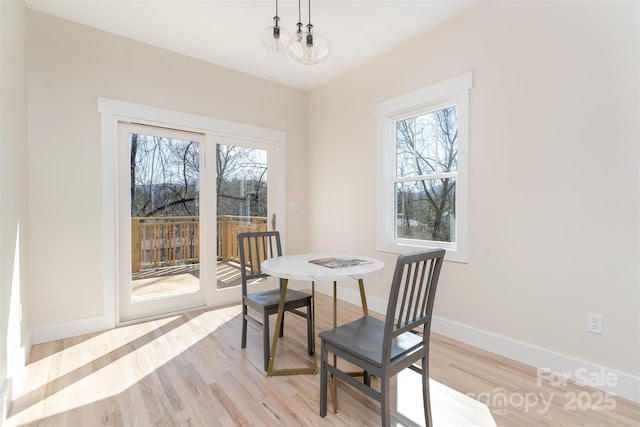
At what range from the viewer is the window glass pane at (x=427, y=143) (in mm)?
2807

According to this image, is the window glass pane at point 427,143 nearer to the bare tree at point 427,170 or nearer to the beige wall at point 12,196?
the bare tree at point 427,170

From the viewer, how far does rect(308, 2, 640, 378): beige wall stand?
1.85m

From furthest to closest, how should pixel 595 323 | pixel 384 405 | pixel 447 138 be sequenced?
pixel 447 138
pixel 595 323
pixel 384 405

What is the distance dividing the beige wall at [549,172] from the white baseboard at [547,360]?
0.04 m

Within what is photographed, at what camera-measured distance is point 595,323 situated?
1956mm

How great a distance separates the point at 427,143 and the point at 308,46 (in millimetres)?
1566

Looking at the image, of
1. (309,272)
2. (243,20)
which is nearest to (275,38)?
(243,20)

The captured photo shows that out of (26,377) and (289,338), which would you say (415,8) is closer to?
(289,338)

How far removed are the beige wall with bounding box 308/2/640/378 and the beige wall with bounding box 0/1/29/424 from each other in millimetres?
3038

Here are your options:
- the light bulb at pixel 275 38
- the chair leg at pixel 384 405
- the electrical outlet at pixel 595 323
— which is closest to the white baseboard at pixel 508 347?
the electrical outlet at pixel 595 323

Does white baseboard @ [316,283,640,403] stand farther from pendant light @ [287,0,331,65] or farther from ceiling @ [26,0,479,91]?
ceiling @ [26,0,479,91]

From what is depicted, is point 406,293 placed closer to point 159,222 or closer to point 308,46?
point 308,46

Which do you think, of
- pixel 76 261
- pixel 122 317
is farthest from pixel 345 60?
pixel 122 317

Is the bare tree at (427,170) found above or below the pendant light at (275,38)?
below
